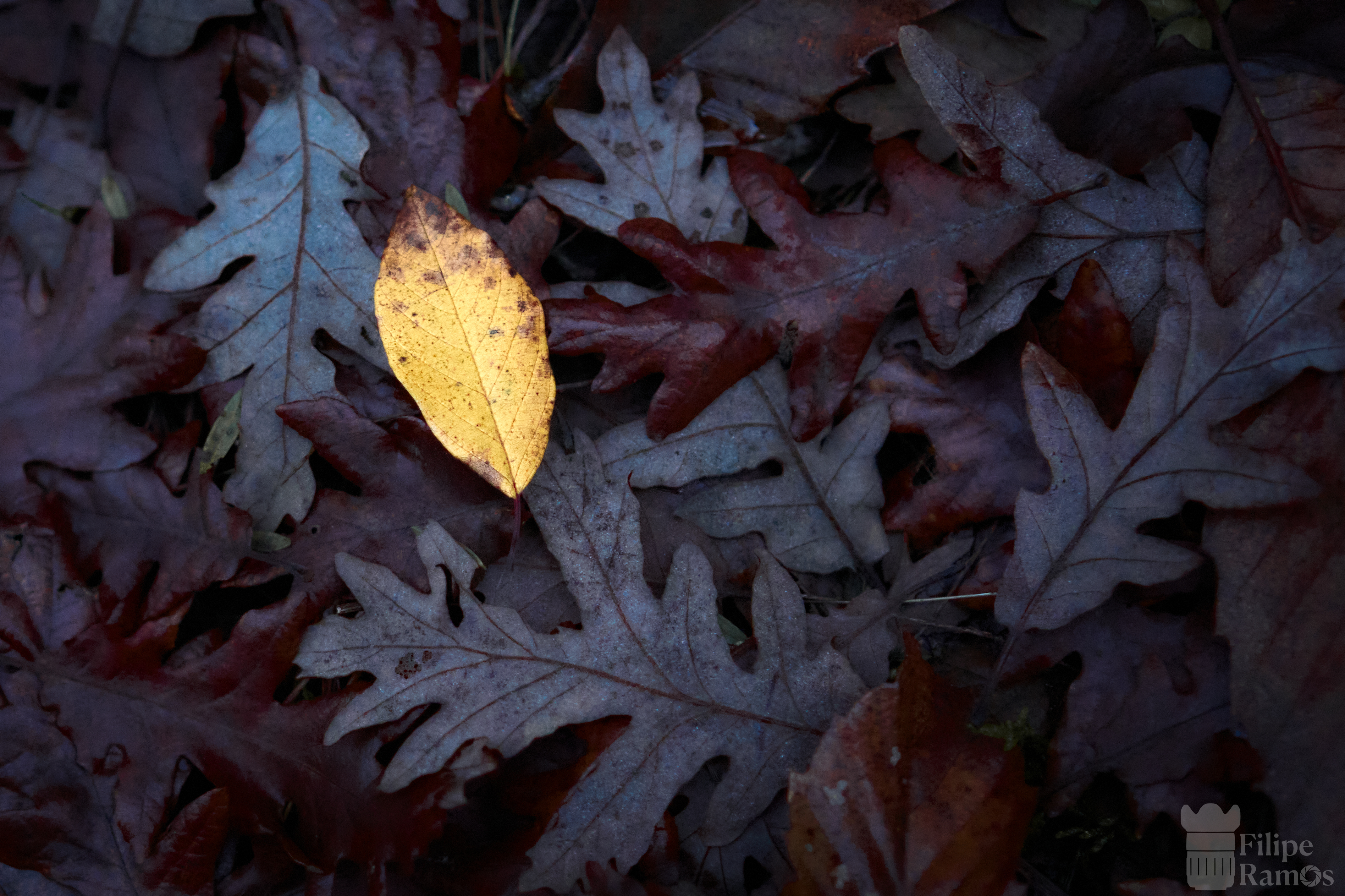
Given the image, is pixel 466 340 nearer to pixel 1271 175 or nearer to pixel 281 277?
pixel 281 277

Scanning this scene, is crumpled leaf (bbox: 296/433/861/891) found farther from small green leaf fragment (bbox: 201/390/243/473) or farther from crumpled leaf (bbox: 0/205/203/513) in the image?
crumpled leaf (bbox: 0/205/203/513)

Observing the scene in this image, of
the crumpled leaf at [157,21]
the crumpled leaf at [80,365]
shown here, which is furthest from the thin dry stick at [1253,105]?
the crumpled leaf at [80,365]

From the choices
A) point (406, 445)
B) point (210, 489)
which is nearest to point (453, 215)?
point (406, 445)

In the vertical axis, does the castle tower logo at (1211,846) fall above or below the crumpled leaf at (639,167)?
below

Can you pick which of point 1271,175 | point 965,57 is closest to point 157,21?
point 965,57

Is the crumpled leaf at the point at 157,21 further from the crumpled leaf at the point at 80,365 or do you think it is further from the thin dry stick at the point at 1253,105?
the thin dry stick at the point at 1253,105
